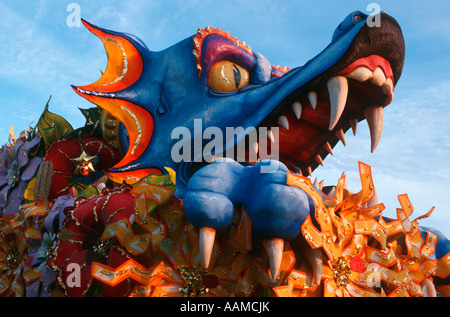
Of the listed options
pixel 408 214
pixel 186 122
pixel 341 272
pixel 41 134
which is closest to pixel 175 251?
pixel 341 272

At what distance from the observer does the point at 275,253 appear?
6.88 ft

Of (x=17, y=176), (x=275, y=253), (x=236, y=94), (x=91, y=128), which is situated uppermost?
(x=91, y=128)

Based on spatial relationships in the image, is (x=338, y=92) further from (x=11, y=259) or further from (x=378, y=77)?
(x=11, y=259)

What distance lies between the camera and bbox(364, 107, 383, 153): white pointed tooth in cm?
291

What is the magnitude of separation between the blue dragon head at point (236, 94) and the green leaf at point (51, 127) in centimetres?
91

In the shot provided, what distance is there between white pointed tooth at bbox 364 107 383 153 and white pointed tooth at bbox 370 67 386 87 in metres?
0.21

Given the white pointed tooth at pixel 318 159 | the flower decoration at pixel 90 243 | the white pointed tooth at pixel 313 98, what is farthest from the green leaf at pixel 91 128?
the white pointed tooth at pixel 313 98

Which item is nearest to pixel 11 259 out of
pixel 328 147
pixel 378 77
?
pixel 328 147

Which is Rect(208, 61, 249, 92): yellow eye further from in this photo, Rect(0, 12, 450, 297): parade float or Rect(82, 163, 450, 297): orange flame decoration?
Rect(82, 163, 450, 297): orange flame decoration

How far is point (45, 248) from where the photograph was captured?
11.1 feet

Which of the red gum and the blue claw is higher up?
the red gum

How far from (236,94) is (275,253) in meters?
1.54
